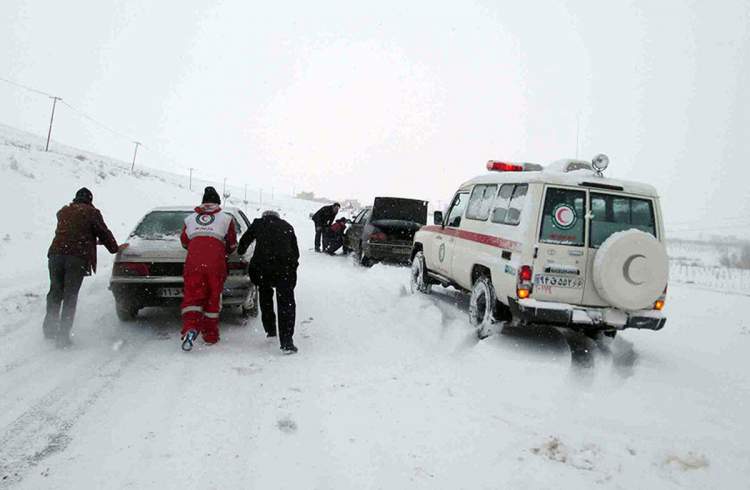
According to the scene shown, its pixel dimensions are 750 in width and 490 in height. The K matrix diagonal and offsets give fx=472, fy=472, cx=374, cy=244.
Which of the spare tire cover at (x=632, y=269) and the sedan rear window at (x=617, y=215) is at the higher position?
the sedan rear window at (x=617, y=215)

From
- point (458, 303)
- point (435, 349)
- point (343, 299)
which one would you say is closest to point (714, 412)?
point (435, 349)

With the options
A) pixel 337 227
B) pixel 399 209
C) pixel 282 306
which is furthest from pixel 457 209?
pixel 337 227

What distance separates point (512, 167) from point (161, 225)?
5.15 metres

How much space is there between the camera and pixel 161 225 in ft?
22.1

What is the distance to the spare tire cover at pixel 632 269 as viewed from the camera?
5.07m

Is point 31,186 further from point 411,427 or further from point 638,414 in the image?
point 638,414

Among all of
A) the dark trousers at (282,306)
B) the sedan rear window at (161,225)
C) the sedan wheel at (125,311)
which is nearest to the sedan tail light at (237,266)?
the dark trousers at (282,306)

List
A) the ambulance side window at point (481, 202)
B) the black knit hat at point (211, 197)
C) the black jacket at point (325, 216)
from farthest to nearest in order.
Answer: the black jacket at point (325, 216), the ambulance side window at point (481, 202), the black knit hat at point (211, 197)

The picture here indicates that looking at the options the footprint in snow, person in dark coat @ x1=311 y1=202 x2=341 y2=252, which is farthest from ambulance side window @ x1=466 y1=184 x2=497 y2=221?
person in dark coat @ x1=311 y1=202 x2=341 y2=252

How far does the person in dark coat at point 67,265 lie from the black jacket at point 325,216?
31.6 ft

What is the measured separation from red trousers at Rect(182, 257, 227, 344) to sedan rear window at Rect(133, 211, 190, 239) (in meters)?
1.41

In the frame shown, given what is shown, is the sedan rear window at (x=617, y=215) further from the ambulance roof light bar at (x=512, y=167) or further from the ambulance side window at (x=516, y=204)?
the ambulance roof light bar at (x=512, y=167)

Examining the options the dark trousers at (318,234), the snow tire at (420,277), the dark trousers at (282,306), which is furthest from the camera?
the dark trousers at (318,234)

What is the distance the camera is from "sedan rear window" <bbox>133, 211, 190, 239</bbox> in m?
6.46
